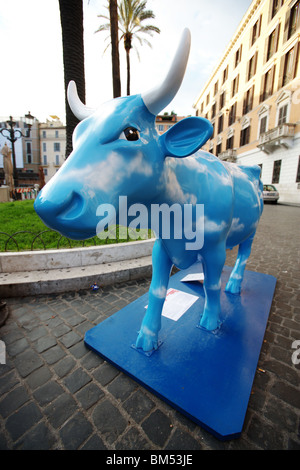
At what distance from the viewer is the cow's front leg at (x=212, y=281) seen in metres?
1.87

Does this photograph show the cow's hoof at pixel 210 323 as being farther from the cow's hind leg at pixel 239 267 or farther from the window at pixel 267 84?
the window at pixel 267 84

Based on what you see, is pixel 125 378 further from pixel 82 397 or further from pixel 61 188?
pixel 61 188

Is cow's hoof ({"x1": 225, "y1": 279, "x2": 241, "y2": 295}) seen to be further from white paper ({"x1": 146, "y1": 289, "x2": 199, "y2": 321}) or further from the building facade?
the building facade

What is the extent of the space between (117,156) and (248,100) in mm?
28049

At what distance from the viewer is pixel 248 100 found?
2327 cm

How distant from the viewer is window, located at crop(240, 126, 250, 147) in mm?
23850

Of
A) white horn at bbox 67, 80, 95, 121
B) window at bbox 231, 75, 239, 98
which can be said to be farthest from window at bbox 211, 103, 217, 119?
white horn at bbox 67, 80, 95, 121

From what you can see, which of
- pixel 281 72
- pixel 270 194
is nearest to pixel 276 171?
pixel 270 194

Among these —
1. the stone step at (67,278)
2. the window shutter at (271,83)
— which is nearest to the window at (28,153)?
the window shutter at (271,83)

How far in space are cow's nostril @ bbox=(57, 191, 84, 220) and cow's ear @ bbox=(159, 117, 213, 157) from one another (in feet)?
1.95

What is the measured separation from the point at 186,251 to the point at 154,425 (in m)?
1.19

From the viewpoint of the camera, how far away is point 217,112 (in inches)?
1200

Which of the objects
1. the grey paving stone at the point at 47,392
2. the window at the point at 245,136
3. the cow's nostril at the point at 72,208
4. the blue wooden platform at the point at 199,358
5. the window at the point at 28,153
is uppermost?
the window at the point at 28,153

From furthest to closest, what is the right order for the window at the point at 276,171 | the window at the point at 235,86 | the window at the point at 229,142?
the window at the point at 229,142 < the window at the point at 235,86 < the window at the point at 276,171
